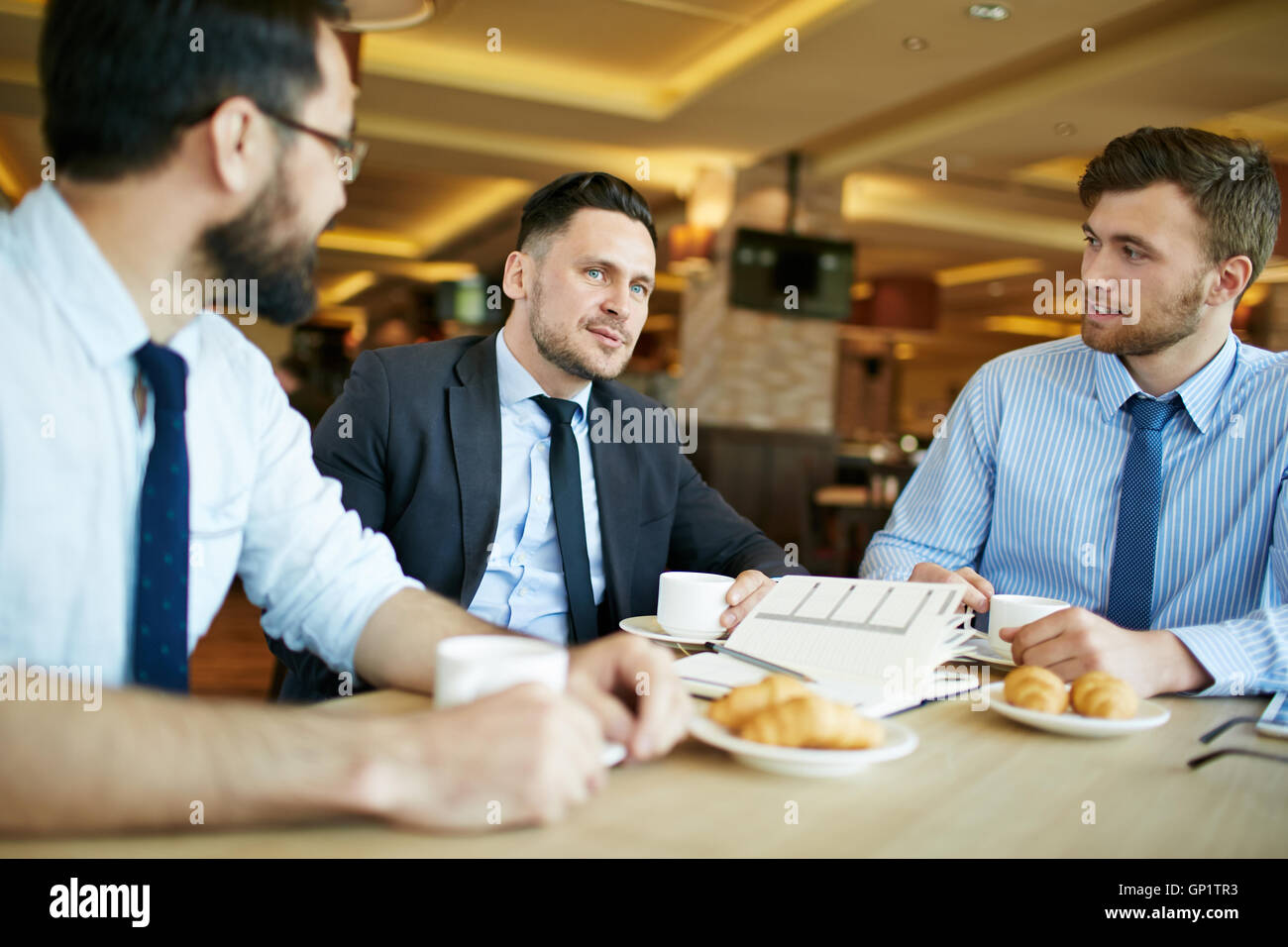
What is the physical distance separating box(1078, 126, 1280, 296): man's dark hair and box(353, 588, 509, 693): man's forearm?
142 centimetres

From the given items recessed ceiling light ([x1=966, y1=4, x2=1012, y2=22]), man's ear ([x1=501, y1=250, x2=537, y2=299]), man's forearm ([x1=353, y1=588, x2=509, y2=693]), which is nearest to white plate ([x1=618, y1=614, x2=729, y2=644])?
man's forearm ([x1=353, y1=588, x2=509, y2=693])

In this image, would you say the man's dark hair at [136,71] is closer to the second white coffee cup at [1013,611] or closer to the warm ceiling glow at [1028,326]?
the second white coffee cup at [1013,611]

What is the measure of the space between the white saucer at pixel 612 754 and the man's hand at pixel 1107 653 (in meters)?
0.61

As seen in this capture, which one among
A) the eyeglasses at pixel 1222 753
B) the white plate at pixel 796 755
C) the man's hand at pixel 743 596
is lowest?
the eyeglasses at pixel 1222 753

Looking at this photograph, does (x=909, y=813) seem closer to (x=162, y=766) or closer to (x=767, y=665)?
(x=767, y=665)

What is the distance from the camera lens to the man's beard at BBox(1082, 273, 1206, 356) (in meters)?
1.70

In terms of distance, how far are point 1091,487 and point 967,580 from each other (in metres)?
0.46

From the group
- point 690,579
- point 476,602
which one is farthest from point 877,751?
point 476,602

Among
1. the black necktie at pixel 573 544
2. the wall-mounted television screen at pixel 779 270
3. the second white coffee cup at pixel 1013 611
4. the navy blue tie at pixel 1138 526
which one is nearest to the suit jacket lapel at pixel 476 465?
the black necktie at pixel 573 544

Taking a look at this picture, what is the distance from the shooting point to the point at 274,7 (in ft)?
2.95

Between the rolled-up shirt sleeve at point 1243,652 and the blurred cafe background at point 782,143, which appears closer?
the rolled-up shirt sleeve at point 1243,652

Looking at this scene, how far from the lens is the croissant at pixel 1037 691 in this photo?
100 cm

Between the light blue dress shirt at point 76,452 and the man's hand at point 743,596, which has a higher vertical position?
the light blue dress shirt at point 76,452

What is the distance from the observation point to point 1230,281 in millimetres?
1766
